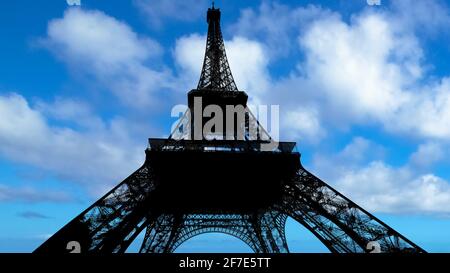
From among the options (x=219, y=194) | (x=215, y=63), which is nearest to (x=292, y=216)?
(x=219, y=194)

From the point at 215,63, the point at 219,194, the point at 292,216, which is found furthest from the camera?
the point at 215,63

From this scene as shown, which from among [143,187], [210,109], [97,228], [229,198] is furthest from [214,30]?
[97,228]

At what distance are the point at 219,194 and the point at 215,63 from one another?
45.1 ft

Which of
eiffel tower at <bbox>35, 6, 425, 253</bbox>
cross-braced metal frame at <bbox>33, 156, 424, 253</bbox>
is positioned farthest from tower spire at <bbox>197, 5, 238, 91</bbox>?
cross-braced metal frame at <bbox>33, 156, 424, 253</bbox>

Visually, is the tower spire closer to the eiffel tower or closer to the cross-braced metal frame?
the eiffel tower

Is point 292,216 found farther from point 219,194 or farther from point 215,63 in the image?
point 215,63

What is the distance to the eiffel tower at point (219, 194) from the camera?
65.4ft

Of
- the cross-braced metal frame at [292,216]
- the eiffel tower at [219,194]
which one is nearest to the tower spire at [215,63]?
the eiffel tower at [219,194]

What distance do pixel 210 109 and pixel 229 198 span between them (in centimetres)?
751

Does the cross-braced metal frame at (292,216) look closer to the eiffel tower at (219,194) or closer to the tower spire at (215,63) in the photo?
the eiffel tower at (219,194)

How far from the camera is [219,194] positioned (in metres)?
29.0

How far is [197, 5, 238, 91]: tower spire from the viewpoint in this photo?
35191 mm

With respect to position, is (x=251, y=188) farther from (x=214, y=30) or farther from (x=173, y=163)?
(x=214, y=30)
